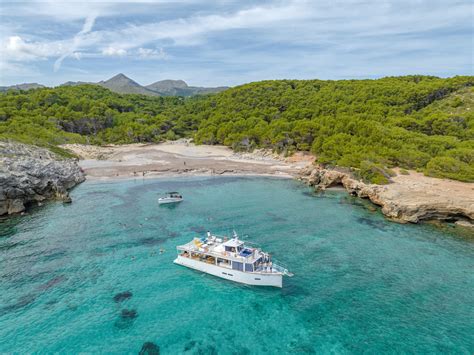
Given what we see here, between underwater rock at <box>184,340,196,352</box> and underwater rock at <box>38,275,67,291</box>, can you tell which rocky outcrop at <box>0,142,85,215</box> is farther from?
underwater rock at <box>184,340,196,352</box>

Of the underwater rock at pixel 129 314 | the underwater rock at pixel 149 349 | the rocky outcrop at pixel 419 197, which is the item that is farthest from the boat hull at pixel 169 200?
the rocky outcrop at pixel 419 197

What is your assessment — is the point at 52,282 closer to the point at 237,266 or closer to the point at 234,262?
the point at 234,262

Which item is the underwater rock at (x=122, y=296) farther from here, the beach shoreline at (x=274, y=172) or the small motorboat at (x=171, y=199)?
the beach shoreline at (x=274, y=172)

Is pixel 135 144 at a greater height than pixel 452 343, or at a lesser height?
greater

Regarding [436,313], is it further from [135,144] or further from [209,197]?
[135,144]

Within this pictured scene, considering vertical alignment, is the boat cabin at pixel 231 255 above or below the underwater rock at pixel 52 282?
above

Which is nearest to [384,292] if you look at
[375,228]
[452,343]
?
[452,343]
